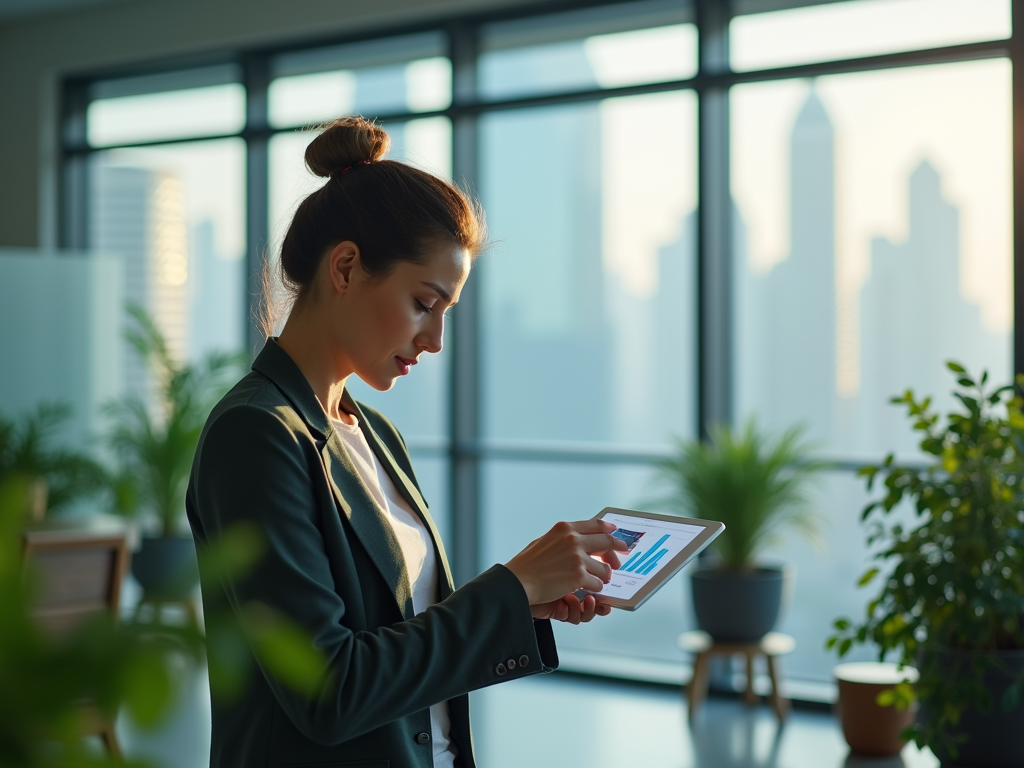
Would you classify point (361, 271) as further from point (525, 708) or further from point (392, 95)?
point (392, 95)

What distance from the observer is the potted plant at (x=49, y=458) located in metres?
5.85

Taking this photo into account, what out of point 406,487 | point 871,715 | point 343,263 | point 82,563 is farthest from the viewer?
point 871,715

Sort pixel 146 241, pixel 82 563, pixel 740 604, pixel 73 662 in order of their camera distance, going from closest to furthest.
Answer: pixel 73 662, pixel 82 563, pixel 740 604, pixel 146 241

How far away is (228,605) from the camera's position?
1.25 m

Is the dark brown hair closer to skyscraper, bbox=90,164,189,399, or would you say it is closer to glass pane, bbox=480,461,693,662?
glass pane, bbox=480,461,693,662

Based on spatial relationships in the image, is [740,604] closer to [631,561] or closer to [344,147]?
[631,561]

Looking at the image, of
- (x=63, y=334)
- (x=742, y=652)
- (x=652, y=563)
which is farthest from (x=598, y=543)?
(x=63, y=334)

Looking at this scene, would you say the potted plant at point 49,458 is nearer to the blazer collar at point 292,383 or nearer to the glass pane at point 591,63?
the glass pane at point 591,63

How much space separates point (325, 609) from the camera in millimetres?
1143

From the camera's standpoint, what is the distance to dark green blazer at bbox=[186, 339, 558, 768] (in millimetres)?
1140

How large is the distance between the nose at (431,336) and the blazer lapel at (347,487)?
0.16 meters

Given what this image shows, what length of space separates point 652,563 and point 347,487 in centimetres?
44

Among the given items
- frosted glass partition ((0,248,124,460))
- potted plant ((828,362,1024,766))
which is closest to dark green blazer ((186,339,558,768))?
potted plant ((828,362,1024,766))

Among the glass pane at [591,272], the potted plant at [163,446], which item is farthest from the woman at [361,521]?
the potted plant at [163,446]
